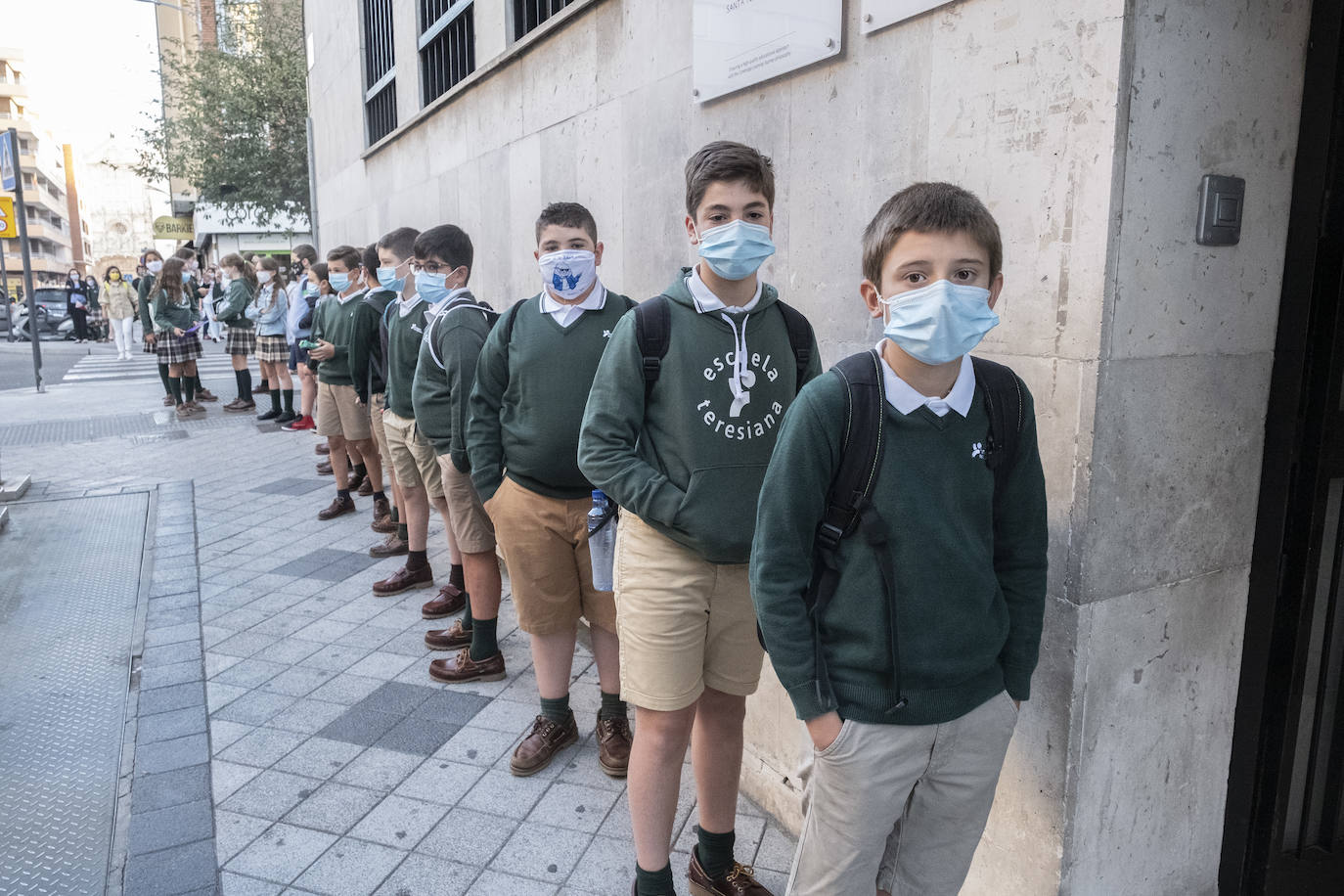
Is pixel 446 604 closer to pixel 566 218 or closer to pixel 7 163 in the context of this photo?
pixel 566 218

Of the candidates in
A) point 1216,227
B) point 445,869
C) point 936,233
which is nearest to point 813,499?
point 936,233

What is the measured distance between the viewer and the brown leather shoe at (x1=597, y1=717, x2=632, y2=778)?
3600 millimetres

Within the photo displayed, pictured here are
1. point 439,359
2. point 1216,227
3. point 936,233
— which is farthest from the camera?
point 439,359

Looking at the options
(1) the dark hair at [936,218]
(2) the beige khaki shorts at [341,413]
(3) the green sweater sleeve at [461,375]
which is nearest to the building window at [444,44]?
(2) the beige khaki shorts at [341,413]

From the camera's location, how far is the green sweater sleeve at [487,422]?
349 cm

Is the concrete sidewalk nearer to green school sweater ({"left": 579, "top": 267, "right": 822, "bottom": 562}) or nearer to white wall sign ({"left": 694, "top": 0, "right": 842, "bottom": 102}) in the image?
green school sweater ({"left": 579, "top": 267, "right": 822, "bottom": 562})

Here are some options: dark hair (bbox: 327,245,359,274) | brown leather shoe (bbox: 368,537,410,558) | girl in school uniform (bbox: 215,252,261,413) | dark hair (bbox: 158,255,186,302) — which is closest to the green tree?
dark hair (bbox: 158,255,186,302)

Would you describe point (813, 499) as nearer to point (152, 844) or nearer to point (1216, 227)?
point (1216, 227)

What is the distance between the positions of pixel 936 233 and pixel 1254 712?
69.3 inches

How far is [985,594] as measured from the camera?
191cm

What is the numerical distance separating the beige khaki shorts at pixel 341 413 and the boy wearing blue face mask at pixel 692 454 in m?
4.79

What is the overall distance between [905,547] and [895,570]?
5cm

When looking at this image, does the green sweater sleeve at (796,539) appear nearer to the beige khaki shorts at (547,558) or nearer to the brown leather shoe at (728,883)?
the brown leather shoe at (728,883)

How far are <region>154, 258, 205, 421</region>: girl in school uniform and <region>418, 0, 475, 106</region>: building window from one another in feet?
19.3
